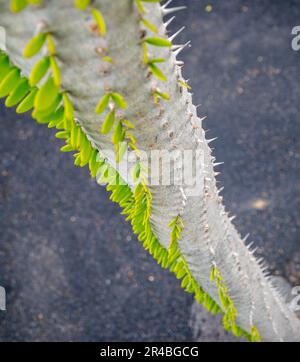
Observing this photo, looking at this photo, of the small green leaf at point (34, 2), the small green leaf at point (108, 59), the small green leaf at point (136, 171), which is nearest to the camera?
the small green leaf at point (34, 2)

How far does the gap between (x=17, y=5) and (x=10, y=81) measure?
0.23 m

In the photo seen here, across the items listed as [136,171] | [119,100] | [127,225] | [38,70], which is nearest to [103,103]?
[119,100]

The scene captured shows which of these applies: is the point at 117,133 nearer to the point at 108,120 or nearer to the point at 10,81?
the point at 108,120

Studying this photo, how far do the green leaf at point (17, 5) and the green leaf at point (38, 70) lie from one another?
8 centimetres

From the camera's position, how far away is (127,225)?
8.24 feet

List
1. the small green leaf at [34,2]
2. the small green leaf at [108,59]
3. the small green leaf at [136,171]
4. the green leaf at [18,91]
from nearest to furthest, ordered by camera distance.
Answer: the small green leaf at [34,2] → the small green leaf at [108,59] → the green leaf at [18,91] → the small green leaf at [136,171]

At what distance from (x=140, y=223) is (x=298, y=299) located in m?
1.34

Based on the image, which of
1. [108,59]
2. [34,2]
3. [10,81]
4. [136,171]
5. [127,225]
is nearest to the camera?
[34,2]

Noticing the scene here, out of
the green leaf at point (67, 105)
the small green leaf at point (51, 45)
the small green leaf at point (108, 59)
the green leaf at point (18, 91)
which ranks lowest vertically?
the small green leaf at point (51, 45)

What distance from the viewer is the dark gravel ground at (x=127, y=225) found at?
2.37 metres

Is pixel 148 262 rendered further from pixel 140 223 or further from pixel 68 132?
pixel 68 132

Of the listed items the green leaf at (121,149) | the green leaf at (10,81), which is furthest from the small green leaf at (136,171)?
the green leaf at (10,81)

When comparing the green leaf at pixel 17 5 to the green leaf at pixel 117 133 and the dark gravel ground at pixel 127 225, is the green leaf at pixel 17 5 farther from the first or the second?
the dark gravel ground at pixel 127 225

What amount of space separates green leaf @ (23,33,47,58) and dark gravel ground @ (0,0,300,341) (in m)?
1.99
